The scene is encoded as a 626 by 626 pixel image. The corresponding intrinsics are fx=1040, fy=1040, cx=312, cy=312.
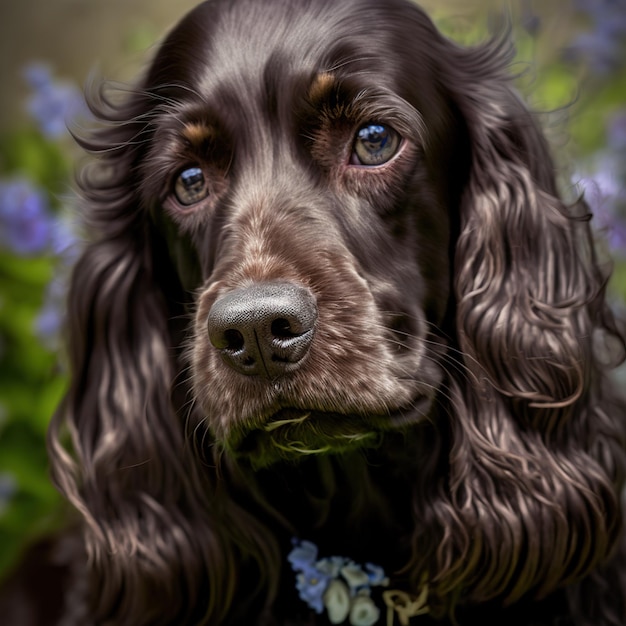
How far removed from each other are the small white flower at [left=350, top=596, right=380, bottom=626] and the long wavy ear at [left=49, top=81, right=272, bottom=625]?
219 mm

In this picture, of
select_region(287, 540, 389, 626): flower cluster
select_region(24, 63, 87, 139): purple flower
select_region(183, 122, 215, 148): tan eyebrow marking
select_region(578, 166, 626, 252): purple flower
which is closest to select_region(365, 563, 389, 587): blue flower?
select_region(287, 540, 389, 626): flower cluster

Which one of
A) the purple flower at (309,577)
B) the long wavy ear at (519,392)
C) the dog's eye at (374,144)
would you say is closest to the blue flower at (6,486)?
the purple flower at (309,577)

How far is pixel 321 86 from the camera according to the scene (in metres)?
2.01

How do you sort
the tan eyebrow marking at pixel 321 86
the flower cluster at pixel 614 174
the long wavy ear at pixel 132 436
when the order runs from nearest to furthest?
the tan eyebrow marking at pixel 321 86 < the long wavy ear at pixel 132 436 < the flower cluster at pixel 614 174

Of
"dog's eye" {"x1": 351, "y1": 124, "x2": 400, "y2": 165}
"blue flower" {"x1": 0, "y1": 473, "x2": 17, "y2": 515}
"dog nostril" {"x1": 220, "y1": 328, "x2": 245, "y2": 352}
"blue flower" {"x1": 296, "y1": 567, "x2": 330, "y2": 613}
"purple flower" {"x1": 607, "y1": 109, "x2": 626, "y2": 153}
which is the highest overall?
"dog's eye" {"x1": 351, "y1": 124, "x2": 400, "y2": 165}

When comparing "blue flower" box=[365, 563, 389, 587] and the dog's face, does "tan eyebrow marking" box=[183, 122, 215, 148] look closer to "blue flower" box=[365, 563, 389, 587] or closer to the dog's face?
the dog's face

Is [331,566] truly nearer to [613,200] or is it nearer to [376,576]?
[376,576]

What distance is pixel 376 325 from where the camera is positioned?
1954mm

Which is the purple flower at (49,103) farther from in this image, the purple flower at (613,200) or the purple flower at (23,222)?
the purple flower at (613,200)

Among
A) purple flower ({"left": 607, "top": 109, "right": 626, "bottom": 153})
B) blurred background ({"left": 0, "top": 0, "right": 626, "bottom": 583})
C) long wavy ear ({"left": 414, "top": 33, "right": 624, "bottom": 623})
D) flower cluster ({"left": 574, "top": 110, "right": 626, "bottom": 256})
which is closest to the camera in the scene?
long wavy ear ({"left": 414, "top": 33, "right": 624, "bottom": 623})

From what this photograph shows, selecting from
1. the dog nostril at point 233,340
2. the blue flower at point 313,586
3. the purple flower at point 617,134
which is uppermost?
the dog nostril at point 233,340

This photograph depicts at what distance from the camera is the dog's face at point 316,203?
1901 mm

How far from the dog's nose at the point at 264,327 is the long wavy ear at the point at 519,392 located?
45 cm

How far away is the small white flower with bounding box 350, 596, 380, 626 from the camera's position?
7.18 ft
